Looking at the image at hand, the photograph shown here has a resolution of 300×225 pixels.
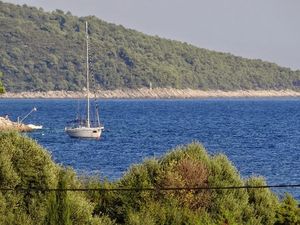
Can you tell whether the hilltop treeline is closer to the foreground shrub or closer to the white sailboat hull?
the foreground shrub

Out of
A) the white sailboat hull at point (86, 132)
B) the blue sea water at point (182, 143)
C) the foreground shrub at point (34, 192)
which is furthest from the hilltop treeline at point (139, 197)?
the white sailboat hull at point (86, 132)

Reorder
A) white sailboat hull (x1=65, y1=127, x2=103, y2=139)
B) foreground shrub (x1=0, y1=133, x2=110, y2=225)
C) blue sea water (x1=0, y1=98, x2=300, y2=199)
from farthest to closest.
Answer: white sailboat hull (x1=65, y1=127, x2=103, y2=139), blue sea water (x1=0, y1=98, x2=300, y2=199), foreground shrub (x1=0, y1=133, x2=110, y2=225)

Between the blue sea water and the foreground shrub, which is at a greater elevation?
the foreground shrub

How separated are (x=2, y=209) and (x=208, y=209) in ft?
21.8

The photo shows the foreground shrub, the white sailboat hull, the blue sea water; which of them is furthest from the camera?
the white sailboat hull

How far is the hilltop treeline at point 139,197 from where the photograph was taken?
28969 millimetres

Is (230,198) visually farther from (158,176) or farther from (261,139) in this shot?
(261,139)

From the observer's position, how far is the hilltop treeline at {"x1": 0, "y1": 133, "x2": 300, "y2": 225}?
29.0 m

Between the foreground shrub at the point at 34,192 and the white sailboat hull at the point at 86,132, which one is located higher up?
the foreground shrub at the point at 34,192

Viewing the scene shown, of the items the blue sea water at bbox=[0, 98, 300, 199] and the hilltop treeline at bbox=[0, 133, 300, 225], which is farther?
the blue sea water at bbox=[0, 98, 300, 199]

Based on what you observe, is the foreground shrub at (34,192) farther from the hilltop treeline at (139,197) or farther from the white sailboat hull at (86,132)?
the white sailboat hull at (86,132)

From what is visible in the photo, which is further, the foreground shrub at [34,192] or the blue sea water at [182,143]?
the blue sea water at [182,143]

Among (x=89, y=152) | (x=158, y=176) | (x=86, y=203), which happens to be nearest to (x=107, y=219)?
(x=86, y=203)

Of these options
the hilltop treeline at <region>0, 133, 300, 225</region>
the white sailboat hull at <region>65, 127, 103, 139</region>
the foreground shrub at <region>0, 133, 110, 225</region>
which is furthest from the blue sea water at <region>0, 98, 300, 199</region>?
the foreground shrub at <region>0, 133, 110, 225</region>
